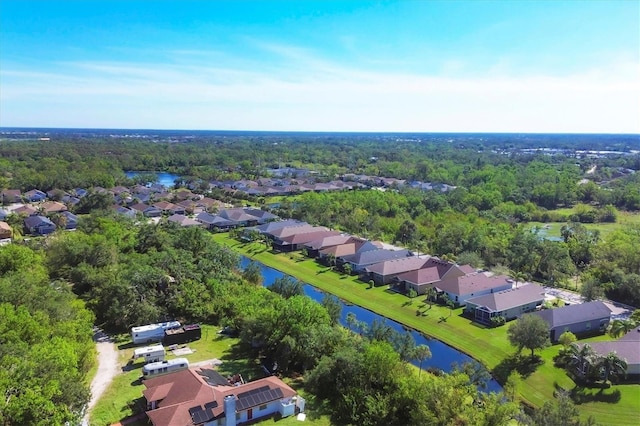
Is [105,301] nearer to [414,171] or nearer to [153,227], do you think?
[153,227]

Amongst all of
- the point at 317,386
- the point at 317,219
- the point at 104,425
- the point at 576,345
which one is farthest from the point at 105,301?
the point at 317,219

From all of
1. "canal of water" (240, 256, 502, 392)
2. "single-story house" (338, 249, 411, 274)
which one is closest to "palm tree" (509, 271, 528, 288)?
"single-story house" (338, 249, 411, 274)

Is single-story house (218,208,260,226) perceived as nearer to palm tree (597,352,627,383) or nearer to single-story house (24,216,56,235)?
single-story house (24,216,56,235)

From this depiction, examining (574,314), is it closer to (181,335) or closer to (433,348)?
(433,348)

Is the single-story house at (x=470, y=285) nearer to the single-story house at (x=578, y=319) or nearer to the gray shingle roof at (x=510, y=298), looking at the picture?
the gray shingle roof at (x=510, y=298)

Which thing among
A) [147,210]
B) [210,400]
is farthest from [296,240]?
[210,400]

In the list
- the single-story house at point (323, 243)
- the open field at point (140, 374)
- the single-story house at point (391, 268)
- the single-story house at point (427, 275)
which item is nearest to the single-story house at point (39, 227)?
the single-story house at point (323, 243)
